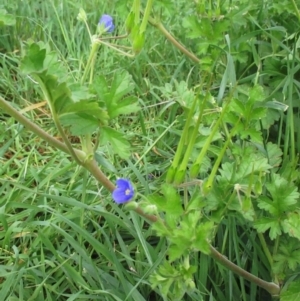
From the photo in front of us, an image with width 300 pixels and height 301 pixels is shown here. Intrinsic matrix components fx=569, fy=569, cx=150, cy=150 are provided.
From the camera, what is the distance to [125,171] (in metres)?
1.71

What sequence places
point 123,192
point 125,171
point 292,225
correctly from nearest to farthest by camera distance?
point 123,192 → point 292,225 → point 125,171

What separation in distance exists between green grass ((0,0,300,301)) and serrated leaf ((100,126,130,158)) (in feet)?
0.37

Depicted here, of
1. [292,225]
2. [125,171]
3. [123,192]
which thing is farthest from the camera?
[125,171]

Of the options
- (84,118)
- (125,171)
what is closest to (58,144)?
(84,118)

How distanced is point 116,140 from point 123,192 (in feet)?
0.37

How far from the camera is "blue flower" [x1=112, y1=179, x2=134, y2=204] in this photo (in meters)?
1.04

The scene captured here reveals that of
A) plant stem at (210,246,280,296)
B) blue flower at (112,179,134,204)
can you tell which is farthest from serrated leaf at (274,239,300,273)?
blue flower at (112,179,134,204)

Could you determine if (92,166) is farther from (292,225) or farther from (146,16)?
(292,225)

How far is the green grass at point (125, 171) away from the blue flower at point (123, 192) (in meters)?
0.17

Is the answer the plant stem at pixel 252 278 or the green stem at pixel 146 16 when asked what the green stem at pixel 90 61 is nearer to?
the green stem at pixel 146 16

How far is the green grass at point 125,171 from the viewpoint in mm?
1454

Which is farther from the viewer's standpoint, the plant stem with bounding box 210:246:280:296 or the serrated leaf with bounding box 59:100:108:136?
the plant stem with bounding box 210:246:280:296

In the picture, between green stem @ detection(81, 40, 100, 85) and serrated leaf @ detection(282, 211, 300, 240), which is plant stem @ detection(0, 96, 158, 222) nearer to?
green stem @ detection(81, 40, 100, 85)

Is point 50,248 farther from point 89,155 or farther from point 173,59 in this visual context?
point 173,59
